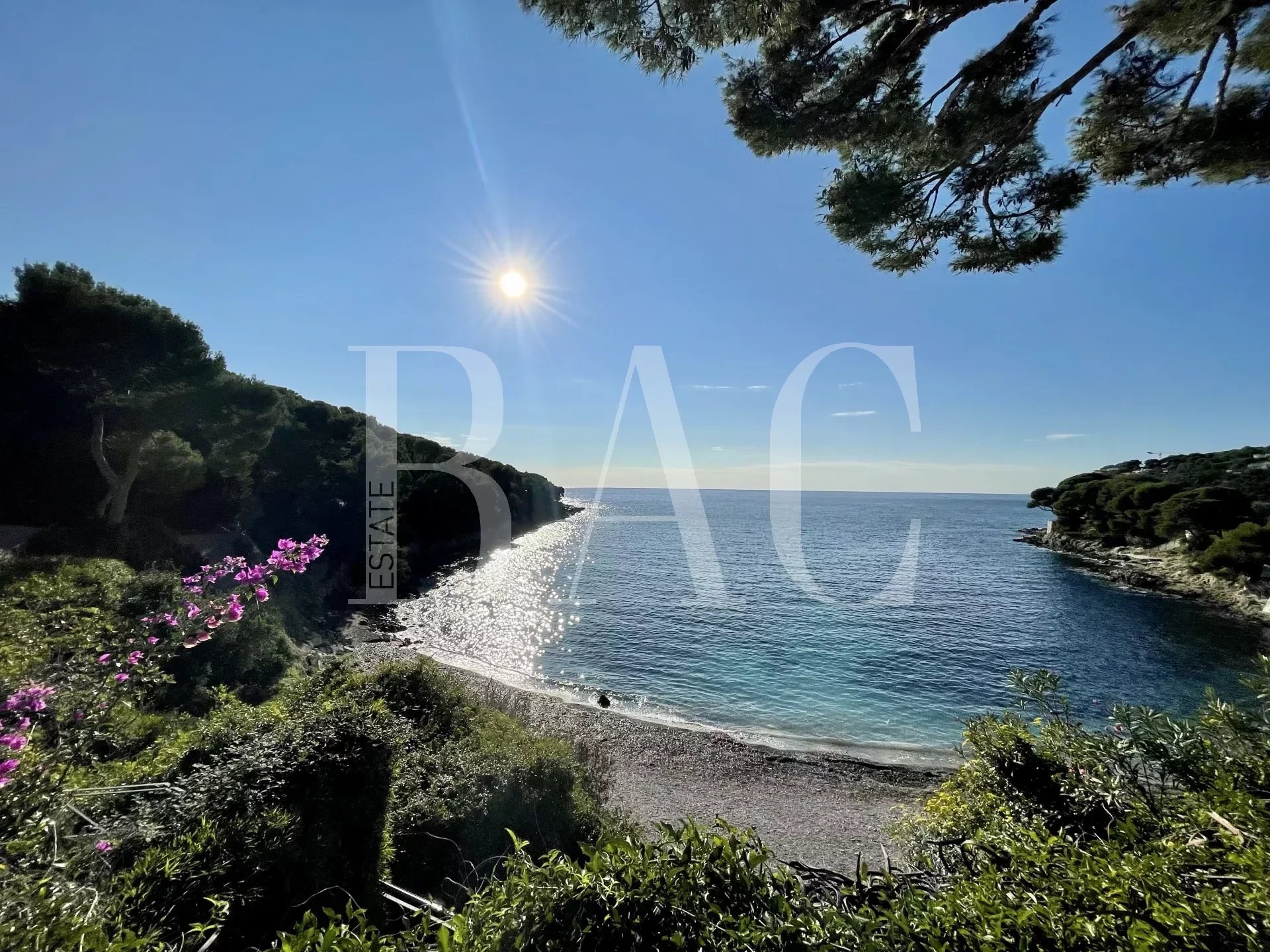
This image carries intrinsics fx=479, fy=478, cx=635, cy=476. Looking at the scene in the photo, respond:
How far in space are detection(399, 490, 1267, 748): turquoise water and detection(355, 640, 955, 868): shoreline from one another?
170 cm

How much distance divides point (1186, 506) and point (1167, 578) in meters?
6.71

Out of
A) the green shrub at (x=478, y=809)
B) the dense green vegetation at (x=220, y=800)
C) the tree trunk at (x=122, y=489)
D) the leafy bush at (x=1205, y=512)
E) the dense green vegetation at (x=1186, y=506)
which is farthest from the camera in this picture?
the leafy bush at (x=1205, y=512)

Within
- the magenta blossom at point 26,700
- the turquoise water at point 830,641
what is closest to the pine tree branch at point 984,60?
the magenta blossom at point 26,700

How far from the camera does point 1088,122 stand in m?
5.95

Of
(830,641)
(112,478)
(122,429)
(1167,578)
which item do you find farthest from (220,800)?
(1167,578)

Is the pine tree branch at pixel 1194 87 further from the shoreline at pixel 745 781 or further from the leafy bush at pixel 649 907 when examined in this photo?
the shoreline at pixel 745 781

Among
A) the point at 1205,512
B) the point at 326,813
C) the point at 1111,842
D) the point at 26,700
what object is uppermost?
the point at 1205,512

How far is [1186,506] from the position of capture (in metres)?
37.5

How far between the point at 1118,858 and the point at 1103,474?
83.9 m

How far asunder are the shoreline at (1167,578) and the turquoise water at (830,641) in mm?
1752

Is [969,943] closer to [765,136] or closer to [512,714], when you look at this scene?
[765,136]

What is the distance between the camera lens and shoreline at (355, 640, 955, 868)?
11.5 m

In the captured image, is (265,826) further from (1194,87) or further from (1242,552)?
(1242,552)

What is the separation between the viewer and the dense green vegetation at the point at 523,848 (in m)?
1.87
